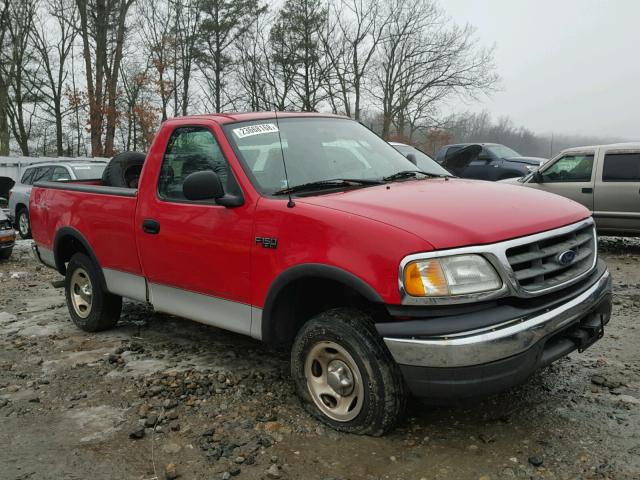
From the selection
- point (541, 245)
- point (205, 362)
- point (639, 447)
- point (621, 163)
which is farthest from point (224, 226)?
point (621, 163)

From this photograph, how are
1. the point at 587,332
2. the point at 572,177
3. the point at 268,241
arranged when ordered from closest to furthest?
the point at 587,332, the point at 268,241, the point at 572,177

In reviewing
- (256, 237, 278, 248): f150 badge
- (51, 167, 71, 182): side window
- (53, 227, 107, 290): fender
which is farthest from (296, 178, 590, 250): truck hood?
(51, 167, 71, 182): side window

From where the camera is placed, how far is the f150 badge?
11.0 feet

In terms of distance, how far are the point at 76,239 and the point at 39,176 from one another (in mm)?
9284

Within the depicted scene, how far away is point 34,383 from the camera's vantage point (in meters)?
4.22

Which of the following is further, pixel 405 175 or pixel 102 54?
pixel 102 54

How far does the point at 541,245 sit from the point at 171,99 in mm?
34728

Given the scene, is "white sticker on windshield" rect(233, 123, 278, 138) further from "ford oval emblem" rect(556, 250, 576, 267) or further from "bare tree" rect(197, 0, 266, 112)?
"bare tree" rect(197, 0, 266, 112)

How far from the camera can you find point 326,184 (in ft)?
12.0

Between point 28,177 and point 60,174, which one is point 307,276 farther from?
point 28,177

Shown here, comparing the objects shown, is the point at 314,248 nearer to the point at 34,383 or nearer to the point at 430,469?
the point at 430,469

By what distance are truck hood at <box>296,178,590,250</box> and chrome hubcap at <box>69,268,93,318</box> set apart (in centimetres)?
299

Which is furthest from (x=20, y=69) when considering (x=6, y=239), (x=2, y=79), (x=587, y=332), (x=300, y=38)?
(x=587, y=332)

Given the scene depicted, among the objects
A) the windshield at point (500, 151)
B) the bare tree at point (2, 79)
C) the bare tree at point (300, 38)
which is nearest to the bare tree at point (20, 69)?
the bare tree at point (2, 79)
